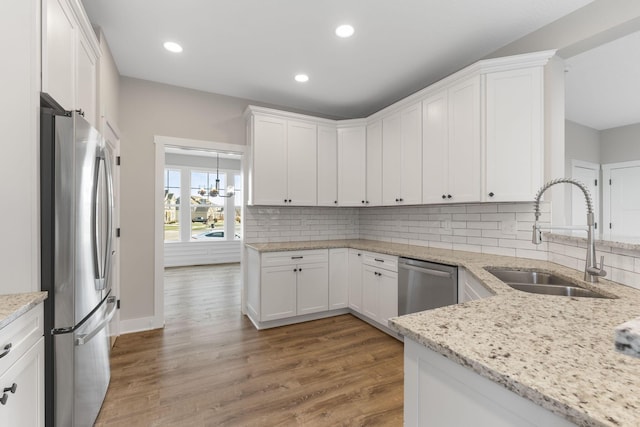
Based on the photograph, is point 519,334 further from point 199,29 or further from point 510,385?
point 199,29

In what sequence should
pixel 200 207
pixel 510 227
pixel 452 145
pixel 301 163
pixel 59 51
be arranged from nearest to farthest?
pixel 59 51 → pixel 510 227 → pixel 452 145 → pixel 301 163 → pixel 200 207

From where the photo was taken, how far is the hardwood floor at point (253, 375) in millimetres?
1850

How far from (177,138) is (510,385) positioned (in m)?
3.66

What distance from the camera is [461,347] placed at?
781mm

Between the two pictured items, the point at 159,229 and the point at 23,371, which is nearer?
the point at 23,371

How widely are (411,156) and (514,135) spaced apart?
999 millimetres

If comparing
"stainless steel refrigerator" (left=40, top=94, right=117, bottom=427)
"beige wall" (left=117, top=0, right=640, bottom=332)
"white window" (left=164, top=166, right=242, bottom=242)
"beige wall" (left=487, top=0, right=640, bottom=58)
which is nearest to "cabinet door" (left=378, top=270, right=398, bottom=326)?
"beige wall" (left=487, top=0, right=640, bottom=58)

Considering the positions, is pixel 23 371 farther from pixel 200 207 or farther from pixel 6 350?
pixel 200 207

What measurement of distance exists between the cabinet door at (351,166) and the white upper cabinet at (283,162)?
0.38 meters

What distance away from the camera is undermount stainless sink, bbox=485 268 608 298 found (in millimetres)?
1544

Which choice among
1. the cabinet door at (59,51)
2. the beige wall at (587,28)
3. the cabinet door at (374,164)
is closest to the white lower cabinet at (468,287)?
the cabinet door at (374,164)

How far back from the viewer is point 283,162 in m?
3.59

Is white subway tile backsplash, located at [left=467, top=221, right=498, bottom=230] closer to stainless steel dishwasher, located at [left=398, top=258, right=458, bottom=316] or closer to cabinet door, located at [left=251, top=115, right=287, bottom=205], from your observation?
stainless steel dishwasher, located at [left=398, top=258, right=458, bottom=316]

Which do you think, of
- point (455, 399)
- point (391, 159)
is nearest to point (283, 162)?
point (391, 159)
